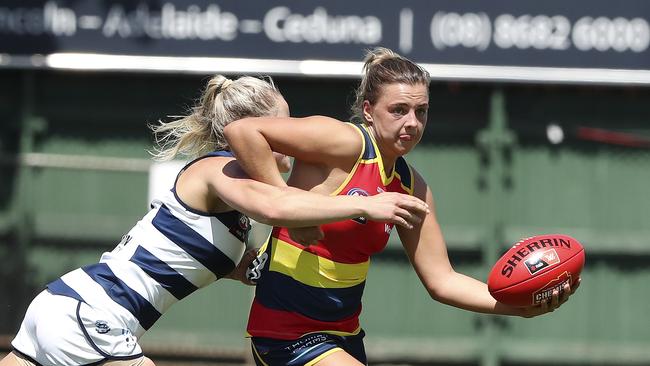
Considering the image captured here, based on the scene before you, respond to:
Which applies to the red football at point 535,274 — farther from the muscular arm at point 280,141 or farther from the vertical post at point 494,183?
the vertical post at point 494,183

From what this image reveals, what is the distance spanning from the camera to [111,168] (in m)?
8.66

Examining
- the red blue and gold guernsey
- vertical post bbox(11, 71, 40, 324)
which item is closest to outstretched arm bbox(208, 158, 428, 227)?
the red blue and gold guernsey

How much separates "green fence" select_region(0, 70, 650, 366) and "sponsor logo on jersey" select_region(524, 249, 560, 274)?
4.11m

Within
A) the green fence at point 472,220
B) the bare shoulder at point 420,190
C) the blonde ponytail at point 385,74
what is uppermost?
the blonde ponytail at point 385,74

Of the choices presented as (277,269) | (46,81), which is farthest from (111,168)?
(277,269)

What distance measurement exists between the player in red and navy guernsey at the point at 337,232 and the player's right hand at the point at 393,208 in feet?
0.82

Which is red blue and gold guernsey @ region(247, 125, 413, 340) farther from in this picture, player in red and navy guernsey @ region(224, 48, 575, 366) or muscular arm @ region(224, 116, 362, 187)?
muscular arm @ region(224, 116, 362, 187)

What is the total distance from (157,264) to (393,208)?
0.88 m

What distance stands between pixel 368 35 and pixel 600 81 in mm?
1720

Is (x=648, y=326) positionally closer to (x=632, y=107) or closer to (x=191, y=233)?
(x=632, y=107)

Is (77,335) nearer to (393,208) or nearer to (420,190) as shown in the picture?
(393,208)

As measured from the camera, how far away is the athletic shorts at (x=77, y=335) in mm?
3869

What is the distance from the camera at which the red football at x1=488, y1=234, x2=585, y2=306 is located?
4215 millimetres

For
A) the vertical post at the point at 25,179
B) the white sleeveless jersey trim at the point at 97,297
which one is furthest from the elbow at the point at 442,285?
the vertical post at the point at 25,179
